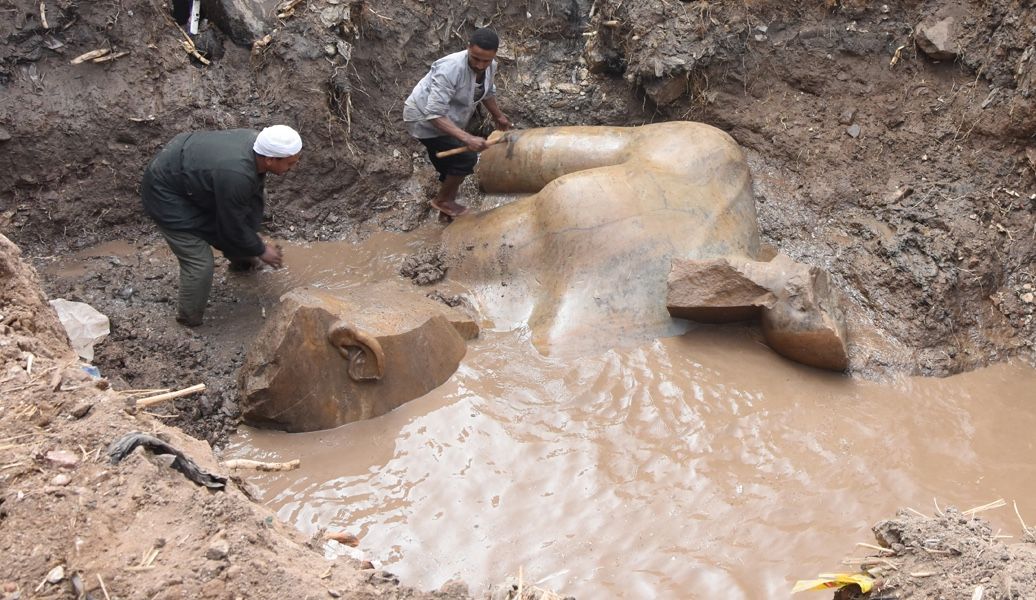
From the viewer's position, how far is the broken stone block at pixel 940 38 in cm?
555

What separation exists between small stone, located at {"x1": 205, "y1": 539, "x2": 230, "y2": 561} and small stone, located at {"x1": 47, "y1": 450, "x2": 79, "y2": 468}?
0.54 m

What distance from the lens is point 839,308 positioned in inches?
187

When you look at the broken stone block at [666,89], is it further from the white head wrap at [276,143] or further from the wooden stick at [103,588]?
the wooden stick at [103,588]

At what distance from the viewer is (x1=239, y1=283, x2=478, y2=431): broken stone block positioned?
3930mm

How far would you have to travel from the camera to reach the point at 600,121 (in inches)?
257

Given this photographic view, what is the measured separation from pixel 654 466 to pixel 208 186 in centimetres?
300

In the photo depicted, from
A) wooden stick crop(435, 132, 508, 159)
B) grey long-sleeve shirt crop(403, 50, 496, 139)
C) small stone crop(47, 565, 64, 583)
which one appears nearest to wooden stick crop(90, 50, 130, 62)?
grey long-sleeve shirt crop(403, 50, 496, 139)

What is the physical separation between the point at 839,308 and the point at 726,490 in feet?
5.37

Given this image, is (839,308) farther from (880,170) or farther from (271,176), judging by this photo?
(271,176)

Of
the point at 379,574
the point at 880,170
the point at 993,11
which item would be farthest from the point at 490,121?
the point at 379,574

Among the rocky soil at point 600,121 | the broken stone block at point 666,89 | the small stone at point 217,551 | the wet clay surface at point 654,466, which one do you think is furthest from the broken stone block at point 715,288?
the small stone at point 217,551

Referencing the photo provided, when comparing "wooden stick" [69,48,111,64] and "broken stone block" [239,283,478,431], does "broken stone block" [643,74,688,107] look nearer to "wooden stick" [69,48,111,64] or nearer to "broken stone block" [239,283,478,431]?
"broken stone block" [239,283,478,431]

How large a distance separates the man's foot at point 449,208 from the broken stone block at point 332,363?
176cm

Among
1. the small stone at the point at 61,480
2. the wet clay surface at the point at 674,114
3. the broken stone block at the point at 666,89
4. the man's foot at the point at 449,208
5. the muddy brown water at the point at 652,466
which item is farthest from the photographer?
the broken stone block at the point at 666,89
